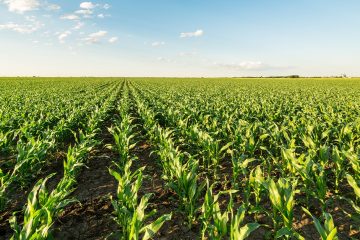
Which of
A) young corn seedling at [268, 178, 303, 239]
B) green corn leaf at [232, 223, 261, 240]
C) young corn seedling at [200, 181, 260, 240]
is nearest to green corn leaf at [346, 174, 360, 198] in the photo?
young corn seedling at [268, 178, 303, 239]

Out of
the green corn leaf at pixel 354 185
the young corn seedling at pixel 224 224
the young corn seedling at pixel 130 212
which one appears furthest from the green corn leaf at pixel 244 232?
the green corn leaf at pixel 354 185

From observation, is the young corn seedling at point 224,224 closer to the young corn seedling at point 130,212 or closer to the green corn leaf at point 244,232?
the green corn leaf at point 244,232

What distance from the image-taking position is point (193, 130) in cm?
705

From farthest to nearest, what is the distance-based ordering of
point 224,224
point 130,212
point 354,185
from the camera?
point 354,185 < point 130,212 < point 224,224

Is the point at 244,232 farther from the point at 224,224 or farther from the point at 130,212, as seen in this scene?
the point at 130,212

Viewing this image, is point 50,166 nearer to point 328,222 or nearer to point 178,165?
point 178,165

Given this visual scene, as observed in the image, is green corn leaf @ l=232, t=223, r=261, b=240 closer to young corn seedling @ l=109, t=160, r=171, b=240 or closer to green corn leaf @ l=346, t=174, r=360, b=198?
young corn seedling @ l=109, t=160, r=171, b=240

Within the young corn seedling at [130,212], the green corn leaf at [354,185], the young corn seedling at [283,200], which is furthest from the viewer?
the green corn leaf at [354,185]

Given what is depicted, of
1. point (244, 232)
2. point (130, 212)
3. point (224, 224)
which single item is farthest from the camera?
point (130, 212)

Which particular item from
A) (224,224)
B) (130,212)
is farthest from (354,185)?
(130,212)

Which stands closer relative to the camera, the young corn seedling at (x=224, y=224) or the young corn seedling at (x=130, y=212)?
the young corn seedling at (x=224, y=224)

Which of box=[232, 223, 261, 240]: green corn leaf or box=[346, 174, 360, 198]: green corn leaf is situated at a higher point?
box=[346, 174, 360, 198]: green corn leaf

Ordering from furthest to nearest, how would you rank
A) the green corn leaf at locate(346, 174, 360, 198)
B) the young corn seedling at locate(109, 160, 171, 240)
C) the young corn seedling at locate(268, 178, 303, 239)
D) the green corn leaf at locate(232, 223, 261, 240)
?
the green corn leaf at locate(346, 174, 360, 198) < the young corn seedling at locate(268, 178, 303, 239) < the young corn seedling at locate(109, 160, 171, 240) < the green corn leaf at locate(232, 223, 261, 240)

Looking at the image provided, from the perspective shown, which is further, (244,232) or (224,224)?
(224,224)
